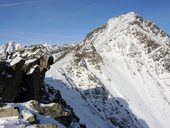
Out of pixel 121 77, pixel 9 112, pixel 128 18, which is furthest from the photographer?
pixel 128 18

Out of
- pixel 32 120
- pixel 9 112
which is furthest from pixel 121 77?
pixel 32 120

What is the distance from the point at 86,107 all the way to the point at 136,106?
55.5ft

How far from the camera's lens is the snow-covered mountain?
6888 centimetres

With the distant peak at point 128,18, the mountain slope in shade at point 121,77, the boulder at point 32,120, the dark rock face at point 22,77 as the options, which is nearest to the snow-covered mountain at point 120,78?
the mountain slope in shade at point 121,77

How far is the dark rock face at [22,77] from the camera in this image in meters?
41.5

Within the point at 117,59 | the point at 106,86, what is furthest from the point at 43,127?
the point at 117,59

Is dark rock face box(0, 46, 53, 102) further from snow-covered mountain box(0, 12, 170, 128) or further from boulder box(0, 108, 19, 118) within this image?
snow-covered mountain box(0, 12, 170, 128)

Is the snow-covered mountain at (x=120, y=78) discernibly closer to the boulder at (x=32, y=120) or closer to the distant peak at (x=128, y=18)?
the distant peak at (x=128, y=18)

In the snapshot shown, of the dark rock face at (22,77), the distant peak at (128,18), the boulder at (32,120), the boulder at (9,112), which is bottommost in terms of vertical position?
the boulder at (32,120)

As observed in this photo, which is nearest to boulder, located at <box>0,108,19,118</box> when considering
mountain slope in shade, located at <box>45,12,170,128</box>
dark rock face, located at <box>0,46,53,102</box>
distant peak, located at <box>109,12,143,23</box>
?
dark rock face, located at <box>0,46,53,102</box>

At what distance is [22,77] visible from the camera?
4525 cm

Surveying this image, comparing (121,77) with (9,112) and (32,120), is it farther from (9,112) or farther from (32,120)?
(32,120)

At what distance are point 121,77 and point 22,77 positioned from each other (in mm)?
45034

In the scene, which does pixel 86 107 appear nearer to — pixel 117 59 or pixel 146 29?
pixel 117 59
